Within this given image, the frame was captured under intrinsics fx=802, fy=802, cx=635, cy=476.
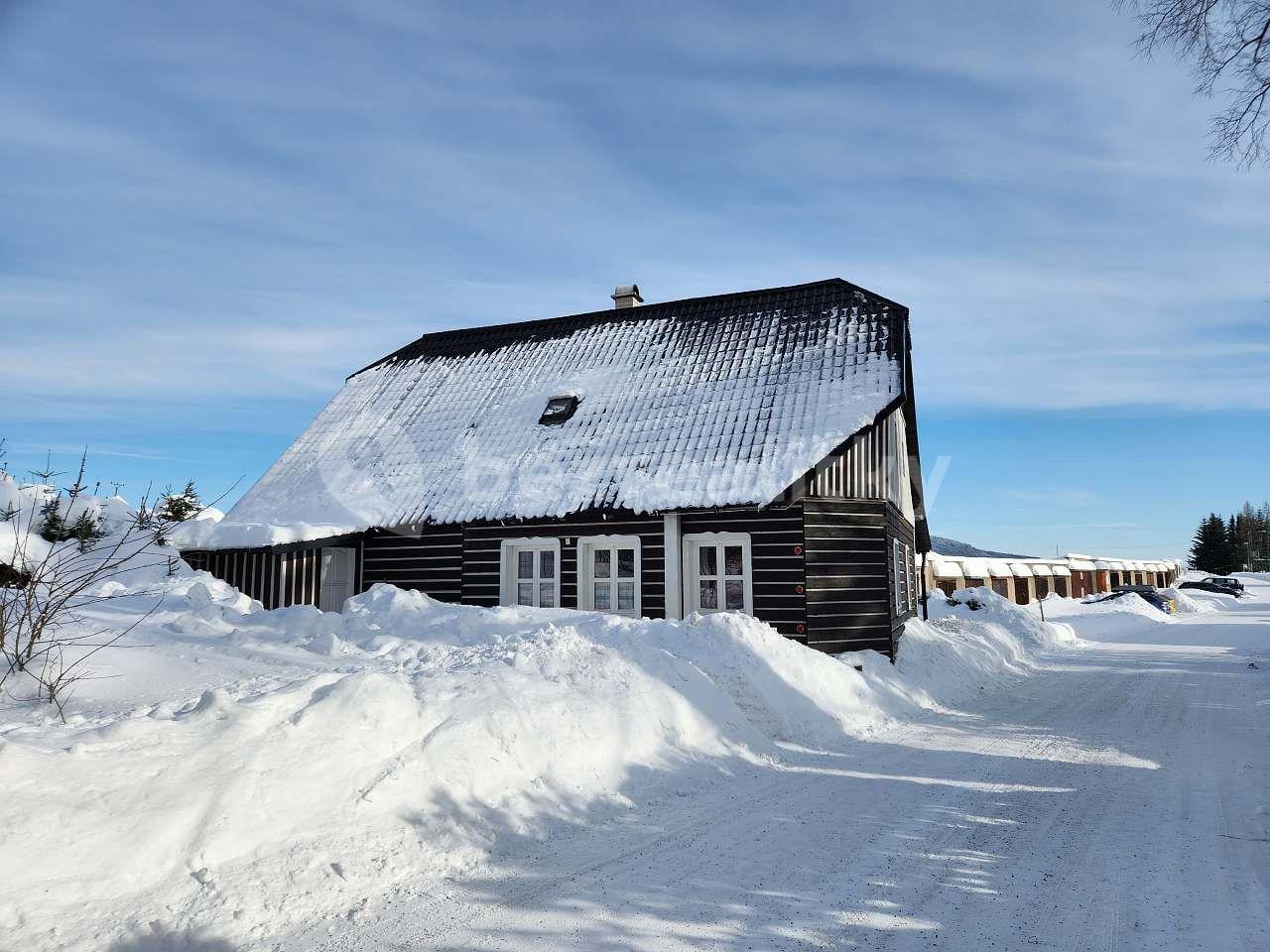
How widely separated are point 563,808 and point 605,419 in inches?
436

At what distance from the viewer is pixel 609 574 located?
14875 millimetres

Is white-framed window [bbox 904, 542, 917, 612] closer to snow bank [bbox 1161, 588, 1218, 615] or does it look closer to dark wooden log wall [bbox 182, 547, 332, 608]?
dark wooden log wall [bbox 182, 547, 332, 608]

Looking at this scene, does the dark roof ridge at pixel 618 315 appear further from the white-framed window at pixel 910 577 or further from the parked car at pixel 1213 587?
the parked car at pixel 1213 587

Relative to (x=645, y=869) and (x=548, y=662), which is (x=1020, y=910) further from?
(x=548, y=662)

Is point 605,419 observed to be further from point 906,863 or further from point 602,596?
point 906,863

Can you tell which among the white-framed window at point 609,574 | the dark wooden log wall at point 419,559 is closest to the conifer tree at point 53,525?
the dark wooden log wall at point 419,559

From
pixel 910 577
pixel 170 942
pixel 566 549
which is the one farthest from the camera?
pixel 910 577

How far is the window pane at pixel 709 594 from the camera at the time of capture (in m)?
14.3

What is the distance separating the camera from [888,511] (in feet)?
50.5

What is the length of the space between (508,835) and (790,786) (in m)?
2.83

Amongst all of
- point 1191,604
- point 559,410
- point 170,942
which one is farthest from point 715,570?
point 1191,604

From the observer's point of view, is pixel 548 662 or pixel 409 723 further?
pixel 548 662

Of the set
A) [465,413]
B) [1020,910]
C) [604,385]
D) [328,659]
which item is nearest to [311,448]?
[465,413]

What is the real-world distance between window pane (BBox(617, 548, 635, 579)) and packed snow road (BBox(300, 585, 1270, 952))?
20.7ft
